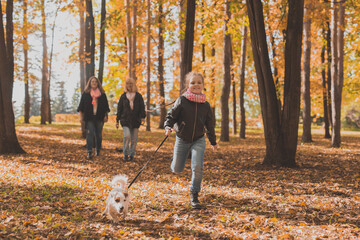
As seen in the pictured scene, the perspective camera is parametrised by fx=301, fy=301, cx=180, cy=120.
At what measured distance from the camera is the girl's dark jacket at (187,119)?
4.61 metres

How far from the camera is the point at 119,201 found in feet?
12.6

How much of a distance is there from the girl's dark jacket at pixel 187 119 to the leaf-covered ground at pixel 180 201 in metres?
1.18

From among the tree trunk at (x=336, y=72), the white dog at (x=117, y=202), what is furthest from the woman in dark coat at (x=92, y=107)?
the tree trunk at (x=336, y=72)

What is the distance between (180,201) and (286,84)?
451 centimetres

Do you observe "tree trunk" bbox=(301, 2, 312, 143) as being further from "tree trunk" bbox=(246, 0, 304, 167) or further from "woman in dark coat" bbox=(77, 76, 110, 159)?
"woman in dark coat" bbox=(77, 76, 110, 159)

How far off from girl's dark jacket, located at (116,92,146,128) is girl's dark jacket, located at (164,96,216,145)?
4111 millimetres

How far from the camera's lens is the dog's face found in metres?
3.82

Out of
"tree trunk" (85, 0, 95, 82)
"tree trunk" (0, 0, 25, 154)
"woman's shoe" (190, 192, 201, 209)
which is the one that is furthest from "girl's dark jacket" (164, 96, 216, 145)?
"tree trunk" (85, 0, 95, 82)

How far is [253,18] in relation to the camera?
772 cm

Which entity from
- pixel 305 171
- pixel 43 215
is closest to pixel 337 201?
pixel 305 171

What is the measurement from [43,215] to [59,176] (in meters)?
2.64

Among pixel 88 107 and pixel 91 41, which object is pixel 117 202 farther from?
pixel 91 41

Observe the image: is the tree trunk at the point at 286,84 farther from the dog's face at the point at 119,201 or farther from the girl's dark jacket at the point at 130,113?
the dog's face at the point at 119,201

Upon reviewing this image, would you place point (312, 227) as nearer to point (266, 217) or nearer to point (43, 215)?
point (266, 217)
